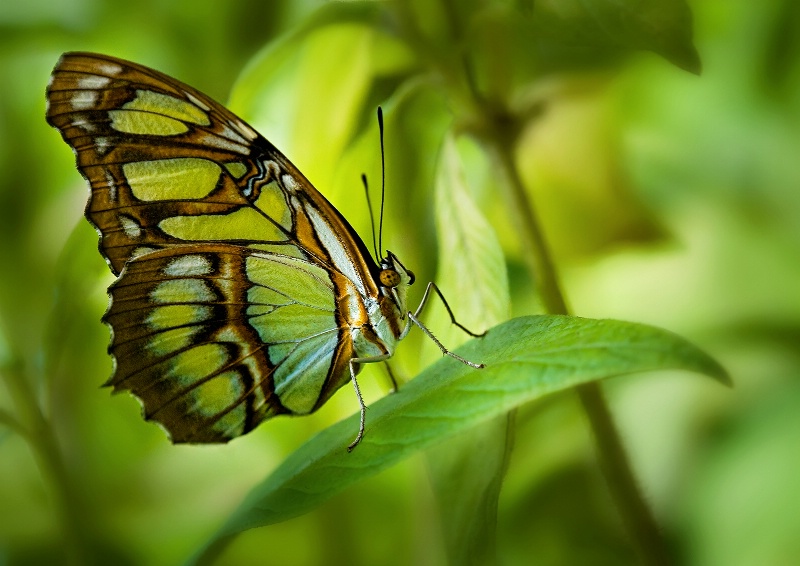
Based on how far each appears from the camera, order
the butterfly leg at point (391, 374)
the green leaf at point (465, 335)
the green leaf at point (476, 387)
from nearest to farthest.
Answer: the green leaf at point (476, 387) → the green leaf at point (465, 335) → the butterfly leg at point (391, 374)

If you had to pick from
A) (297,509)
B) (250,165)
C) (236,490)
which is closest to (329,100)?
(250,165)

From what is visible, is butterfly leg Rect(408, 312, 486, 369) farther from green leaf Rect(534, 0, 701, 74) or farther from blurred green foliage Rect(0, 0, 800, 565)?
green leaf Rect(534, 0, 701, 74)

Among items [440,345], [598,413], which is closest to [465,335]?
[440,345]

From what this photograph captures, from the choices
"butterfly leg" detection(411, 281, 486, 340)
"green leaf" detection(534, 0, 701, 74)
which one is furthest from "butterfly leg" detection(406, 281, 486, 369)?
"green leaf" detection(534, 0, 701, 74)

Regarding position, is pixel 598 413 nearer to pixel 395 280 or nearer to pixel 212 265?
pixel 395 280

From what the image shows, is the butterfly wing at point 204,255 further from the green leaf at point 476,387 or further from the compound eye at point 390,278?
the green leaf at point 476,387

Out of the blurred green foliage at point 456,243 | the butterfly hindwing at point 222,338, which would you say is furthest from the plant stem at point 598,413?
the butterfly hindwing at point 222,338
